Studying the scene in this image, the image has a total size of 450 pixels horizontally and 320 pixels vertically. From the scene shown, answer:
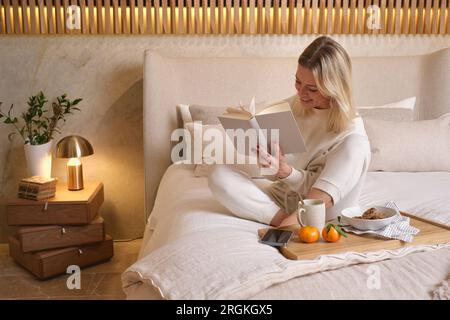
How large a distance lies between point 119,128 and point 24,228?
2.80ft

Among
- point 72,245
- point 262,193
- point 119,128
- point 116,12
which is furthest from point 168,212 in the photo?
point 116,12

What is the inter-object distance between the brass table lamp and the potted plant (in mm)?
129

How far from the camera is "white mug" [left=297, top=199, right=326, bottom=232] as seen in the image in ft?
5.57

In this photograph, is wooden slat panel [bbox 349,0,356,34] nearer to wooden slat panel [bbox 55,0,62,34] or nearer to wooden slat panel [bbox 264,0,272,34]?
wooden slat panel [bbox 264,0,272,34]

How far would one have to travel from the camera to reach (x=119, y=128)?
10.7ft

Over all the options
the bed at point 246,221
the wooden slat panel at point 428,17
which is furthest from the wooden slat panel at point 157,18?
the wooden slat panel at point 428,17

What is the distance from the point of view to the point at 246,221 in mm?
1909

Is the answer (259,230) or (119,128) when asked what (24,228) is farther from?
(259,230)

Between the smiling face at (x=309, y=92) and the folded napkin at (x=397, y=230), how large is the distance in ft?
1.64

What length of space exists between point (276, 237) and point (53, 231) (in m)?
1.55

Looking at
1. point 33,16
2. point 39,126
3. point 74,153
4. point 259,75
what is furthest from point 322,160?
point 33,16

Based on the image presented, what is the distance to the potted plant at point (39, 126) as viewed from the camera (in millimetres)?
2951
